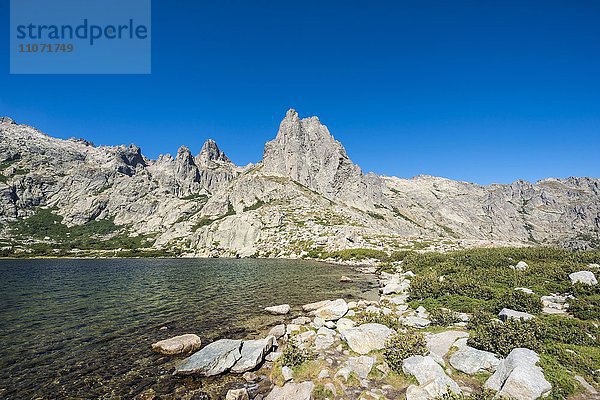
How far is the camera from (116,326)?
89.2 feet

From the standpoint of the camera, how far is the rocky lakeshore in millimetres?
12148

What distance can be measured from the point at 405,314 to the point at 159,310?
2589cm

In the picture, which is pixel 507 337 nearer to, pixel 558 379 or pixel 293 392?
pixel 558 379

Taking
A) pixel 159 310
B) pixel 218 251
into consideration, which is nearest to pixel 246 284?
pixel 159 310

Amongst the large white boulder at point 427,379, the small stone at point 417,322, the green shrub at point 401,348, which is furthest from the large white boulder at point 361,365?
the small stone at point 417,322

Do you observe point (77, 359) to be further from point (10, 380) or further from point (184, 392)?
point (184, 392)

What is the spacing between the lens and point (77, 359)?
19.9 meters

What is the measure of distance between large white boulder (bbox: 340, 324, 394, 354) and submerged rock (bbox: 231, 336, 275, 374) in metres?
4.99

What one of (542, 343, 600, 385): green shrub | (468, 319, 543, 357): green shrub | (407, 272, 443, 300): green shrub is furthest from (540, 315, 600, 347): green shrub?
(407, 272, 443, 300): green shrub

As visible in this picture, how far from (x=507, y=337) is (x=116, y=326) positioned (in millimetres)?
30078

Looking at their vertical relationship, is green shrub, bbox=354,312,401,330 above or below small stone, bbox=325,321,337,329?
above

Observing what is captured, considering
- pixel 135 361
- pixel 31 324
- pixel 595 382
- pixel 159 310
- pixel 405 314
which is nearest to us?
pixel 595 382

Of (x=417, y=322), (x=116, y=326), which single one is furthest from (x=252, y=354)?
(x=116, y=326)

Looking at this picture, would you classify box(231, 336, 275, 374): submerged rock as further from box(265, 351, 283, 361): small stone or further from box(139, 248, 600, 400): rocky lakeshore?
box(265, 351, 283, 361): small stone
